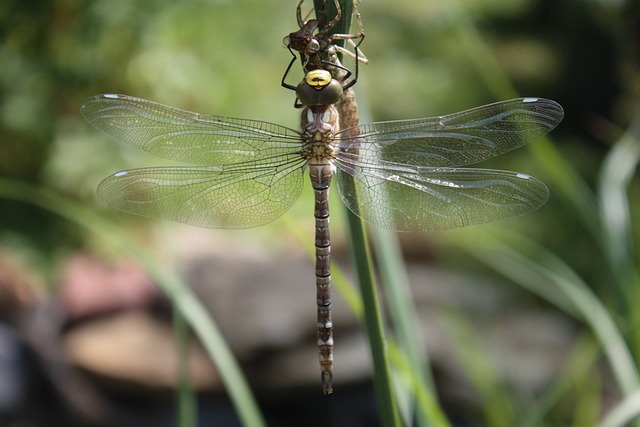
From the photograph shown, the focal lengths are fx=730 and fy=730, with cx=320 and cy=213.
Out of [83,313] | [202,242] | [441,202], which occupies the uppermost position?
[202,242]

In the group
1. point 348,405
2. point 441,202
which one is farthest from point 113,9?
point 441,202

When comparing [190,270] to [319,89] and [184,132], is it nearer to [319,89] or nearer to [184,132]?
[184,132]

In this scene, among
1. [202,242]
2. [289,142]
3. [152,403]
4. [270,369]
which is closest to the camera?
[289,142]

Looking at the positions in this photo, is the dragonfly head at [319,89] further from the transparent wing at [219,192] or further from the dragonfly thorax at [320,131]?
the transparent wing at [219,192]

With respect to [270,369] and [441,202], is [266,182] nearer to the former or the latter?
[441,202]

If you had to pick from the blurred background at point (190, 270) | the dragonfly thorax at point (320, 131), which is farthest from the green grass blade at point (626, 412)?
the blurred background at point (190, 270)

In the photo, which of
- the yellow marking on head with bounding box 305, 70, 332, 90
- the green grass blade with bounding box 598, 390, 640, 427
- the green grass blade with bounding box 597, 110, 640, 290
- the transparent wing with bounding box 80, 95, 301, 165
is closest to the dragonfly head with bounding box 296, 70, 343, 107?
the yellow marking on head with bounding box 305, 70, 332, 90

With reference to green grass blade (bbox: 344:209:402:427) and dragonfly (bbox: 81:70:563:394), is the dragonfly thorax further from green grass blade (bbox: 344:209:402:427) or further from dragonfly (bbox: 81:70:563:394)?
green grass blade (bbox: 344:209:402:427)
